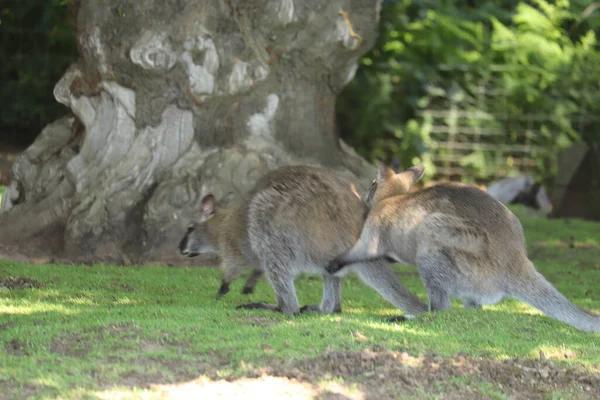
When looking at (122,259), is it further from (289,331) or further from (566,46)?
(566,46)

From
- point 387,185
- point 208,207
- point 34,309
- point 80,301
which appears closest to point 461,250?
point 387,185

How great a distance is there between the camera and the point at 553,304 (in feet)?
20.8

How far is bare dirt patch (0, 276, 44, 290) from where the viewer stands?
7312 mm

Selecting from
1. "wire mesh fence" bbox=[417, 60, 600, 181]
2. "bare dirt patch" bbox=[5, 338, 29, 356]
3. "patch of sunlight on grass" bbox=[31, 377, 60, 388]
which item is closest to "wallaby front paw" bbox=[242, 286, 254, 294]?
"bare dirt patch" bbox=[5, 338, 29, 356]

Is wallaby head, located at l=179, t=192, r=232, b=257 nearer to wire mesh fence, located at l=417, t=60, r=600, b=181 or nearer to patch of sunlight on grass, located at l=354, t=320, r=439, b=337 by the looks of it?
patch of sunlight on grass, located at l=354, t=320, r=439, b=337

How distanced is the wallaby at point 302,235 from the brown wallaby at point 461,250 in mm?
125

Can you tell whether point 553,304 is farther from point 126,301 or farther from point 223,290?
point 126,301

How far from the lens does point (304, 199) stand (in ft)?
21.7

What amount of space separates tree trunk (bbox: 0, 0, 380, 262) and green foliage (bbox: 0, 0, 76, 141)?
5625 mm

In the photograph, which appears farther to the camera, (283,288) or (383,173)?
(383,173)

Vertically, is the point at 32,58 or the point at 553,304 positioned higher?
the point at 32,58

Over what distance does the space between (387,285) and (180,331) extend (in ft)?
5.76

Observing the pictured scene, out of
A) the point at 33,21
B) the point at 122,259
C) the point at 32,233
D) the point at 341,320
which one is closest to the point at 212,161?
the point at 122,259

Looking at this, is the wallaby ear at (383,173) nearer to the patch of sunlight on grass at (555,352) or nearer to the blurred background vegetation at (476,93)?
the patch of sunlight on grass at (555,352)
